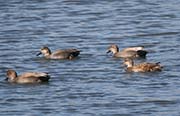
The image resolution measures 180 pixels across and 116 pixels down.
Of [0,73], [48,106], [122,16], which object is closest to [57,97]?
[48,106]

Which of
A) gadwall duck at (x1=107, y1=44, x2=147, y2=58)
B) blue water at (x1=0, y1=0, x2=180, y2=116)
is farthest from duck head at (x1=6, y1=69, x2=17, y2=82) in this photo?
gadwall duck at (x1=107, y1=44, x2=147, y2=58)

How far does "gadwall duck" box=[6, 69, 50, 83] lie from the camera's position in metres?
22.8

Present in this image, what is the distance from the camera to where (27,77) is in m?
22.9

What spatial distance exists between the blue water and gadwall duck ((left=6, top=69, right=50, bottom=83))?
5.0 inches

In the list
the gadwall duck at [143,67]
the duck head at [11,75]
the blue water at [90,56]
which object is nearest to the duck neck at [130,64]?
the gadwall duck at [143,67]

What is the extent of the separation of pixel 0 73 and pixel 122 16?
8583 millimetres

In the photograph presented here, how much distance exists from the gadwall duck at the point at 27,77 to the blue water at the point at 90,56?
0.42 feet

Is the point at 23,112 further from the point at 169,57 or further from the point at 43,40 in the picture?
the point at 43,40

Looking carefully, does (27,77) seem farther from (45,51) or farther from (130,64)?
(45,51)

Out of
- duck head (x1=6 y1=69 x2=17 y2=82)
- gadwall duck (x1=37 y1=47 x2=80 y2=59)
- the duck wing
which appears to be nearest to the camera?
duck head (x1=6 y1=69 x2=17 y2=82)

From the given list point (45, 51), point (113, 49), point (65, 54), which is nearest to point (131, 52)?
point (113, 49)

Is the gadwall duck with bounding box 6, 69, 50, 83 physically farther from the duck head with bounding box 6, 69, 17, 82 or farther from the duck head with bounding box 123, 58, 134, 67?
the duck head with bounding box 123, 58, 134, 67

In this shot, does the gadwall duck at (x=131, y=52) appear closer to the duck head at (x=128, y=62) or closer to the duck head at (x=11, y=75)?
the duck head at (x=128, y=62)

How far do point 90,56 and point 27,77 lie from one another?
3.23m
